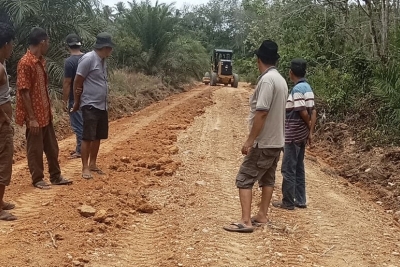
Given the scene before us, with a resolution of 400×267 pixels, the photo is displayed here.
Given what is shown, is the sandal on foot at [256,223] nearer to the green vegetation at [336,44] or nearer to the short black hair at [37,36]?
the short black hair at [37,36]

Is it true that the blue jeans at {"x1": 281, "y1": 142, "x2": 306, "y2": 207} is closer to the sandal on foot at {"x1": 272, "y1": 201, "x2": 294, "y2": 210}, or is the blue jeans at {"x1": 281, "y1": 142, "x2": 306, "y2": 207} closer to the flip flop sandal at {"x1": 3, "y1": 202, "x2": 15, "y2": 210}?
the sandal on foot at {"x1": 272, "y1": 201, "x2": 294, "y2": 210}

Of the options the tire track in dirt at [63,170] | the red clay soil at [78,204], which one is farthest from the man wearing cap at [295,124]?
the tire track in dirt at [63,170]

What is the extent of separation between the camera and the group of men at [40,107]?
5.23 meters

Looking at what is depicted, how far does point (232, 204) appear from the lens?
20.7ft

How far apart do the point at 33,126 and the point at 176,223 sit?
79.3 inches

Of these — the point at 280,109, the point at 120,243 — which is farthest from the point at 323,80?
the point at 120,243

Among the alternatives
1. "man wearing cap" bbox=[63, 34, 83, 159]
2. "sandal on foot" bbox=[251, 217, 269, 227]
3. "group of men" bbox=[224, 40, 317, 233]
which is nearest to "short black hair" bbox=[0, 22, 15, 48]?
"group of men" bbox=[224, 40, 317, 233]

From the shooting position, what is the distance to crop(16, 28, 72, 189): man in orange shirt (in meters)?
6.05

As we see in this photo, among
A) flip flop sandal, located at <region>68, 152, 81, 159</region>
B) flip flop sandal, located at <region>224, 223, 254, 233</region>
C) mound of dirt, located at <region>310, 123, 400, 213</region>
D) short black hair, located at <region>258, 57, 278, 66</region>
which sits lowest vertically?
mound of dirt, located at <region>310, 123, 400, 213</region>

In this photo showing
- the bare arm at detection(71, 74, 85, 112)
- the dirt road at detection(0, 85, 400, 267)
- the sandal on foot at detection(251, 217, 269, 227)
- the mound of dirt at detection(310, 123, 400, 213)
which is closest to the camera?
the dirt road at detection(0, 85, 400, 267)

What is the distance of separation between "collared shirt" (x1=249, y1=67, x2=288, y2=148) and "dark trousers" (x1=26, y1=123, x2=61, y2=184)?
263 centimetres

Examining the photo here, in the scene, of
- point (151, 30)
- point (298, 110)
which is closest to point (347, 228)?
point (298, 110)

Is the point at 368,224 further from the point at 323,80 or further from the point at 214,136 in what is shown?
the point at 323,80

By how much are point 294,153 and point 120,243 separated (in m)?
2.46
